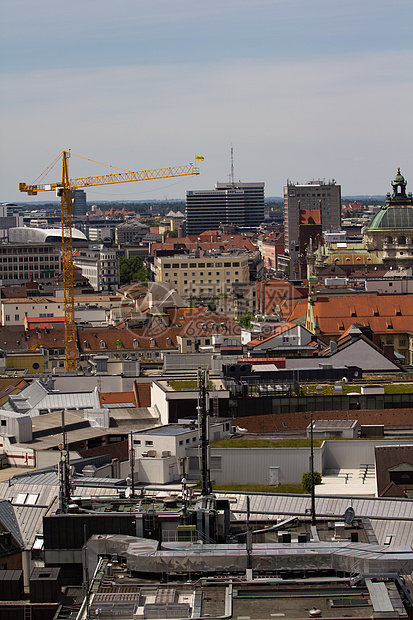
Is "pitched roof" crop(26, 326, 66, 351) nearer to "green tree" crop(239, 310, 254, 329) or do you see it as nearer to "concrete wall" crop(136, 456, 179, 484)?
"green tree" crop(239, 310, 254, 329)

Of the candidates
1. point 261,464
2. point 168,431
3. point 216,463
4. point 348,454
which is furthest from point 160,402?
point 348,454

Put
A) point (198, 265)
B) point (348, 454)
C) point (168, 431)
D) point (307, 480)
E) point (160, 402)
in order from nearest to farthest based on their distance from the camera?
point (307, 480), point (168, 431), point (348, 454), point (160, 402), point (198, 265)

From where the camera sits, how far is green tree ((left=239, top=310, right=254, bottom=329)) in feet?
395

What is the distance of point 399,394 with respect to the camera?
214 ft

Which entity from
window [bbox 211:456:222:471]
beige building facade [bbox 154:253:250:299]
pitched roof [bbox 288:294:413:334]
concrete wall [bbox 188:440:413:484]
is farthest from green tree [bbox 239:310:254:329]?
window [bbox 211:456:222:471]

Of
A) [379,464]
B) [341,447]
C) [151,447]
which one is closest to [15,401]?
[151,447]

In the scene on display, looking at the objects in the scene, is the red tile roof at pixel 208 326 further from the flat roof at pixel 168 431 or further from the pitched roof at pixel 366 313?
the flat roof at pixel 168 431

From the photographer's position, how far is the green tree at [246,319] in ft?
395

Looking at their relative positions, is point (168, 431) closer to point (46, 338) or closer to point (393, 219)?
point (46, 338)

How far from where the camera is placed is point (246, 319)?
125625 mm

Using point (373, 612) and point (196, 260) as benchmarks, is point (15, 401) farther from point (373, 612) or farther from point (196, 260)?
point (196, 260)

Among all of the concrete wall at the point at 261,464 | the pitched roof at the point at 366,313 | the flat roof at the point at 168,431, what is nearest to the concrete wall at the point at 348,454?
the concrete wall at the point at 261,464

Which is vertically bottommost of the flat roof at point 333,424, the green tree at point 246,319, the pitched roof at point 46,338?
the green tree at point 246,319

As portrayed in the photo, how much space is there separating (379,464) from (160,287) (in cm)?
8925
